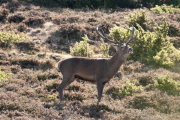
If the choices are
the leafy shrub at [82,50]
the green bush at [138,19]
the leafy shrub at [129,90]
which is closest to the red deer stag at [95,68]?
the leafy shrub at [129,90]

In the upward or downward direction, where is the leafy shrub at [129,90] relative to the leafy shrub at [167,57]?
downward

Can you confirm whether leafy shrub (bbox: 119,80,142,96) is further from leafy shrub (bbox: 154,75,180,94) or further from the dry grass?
leafy shrub (bbox: 154,75,180,94)

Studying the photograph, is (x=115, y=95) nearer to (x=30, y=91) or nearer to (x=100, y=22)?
(x=30, y=91)

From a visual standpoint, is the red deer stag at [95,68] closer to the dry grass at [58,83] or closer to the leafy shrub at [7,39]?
the dry grass at [58,83]

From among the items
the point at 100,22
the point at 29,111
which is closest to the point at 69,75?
the point at 29,111

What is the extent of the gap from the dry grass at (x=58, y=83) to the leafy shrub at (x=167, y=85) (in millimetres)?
246

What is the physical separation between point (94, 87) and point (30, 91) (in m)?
2.96

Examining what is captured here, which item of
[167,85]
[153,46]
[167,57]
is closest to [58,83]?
[167,85]

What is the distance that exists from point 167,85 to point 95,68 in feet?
10.8

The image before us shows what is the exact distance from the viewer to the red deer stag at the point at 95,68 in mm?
9516

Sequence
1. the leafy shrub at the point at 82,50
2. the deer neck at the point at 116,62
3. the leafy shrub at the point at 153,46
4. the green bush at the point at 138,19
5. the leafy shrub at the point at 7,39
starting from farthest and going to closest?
1. the green bush at the point at 138,19
2. the leafy shrub at the point at 7,39
3. the leafy shrub at the point at 82,50
4. the leafy shrub at the point at 153,46
5. the deer neck at the point at 116,62

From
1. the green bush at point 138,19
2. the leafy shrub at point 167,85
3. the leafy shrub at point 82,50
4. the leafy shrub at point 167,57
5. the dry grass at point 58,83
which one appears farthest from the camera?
the green bush at point 138,19

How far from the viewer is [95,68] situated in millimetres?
9758

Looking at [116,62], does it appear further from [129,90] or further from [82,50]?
[82,50]
